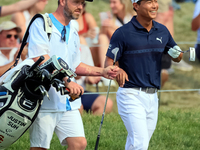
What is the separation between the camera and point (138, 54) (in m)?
4.61

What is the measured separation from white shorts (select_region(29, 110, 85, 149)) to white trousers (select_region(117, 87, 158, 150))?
0.58 meters

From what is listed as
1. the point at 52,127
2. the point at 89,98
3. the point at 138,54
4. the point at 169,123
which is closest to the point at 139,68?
the point at 138,54

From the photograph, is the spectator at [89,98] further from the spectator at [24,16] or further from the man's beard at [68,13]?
the man's beard at [68,13]

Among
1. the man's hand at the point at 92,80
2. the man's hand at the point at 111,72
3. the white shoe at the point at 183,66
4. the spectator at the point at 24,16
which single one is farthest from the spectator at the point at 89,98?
the man's hand at the point at 111,72

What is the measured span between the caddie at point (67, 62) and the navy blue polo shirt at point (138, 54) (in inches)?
17.7

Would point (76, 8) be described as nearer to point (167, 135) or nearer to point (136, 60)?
point (136, 60)

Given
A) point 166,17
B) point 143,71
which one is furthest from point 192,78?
point 143,71

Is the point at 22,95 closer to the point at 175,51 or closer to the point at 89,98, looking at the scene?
the point at 175,51

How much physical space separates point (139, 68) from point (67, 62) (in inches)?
34.4

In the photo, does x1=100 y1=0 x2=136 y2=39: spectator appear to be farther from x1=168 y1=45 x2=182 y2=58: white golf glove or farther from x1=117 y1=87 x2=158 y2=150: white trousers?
x1=117 y1=87 x2=158 y2=150: white trousers

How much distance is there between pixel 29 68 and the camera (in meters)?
3.47

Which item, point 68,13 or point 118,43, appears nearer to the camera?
point 68,13

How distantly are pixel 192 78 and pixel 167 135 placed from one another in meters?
2.34

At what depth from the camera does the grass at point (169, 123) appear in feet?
20.6
